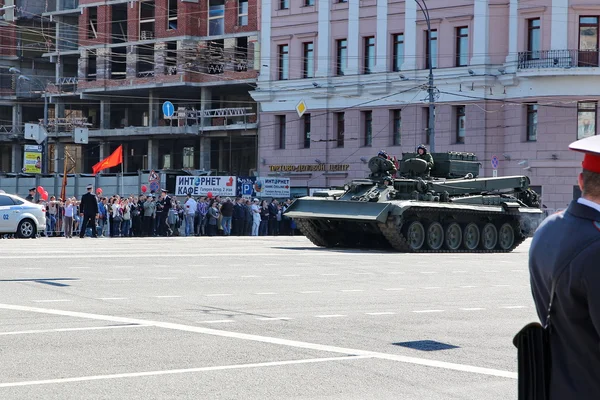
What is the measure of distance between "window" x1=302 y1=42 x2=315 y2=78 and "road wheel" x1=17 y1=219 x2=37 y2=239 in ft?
82.0

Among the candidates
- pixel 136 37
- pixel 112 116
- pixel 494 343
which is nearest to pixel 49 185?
pixel 136 37

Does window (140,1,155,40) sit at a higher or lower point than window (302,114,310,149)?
higher

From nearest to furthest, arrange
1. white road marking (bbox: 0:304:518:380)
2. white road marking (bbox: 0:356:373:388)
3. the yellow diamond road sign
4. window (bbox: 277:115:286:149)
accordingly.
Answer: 1. white road marking (bbox: 0:356:373:388)
2. white road marking (bbox: 0:304:518:380)
3. the yellow diamond road sign
4. window (bbox: 277:115:286:149)

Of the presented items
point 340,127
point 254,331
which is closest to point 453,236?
point 254,331

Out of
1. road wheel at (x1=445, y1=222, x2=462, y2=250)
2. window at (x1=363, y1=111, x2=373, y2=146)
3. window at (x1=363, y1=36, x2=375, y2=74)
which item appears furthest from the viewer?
window at (x1=363, y1=111, x2=373, y2=146)

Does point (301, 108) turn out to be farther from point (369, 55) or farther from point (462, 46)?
point (462, 46)

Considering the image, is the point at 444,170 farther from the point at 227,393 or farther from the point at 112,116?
the point at 112,116

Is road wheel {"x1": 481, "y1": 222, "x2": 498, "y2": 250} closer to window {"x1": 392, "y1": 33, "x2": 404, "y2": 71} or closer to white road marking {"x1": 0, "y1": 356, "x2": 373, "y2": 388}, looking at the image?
white road marking {"x1": 0, "y1": 356, "x2": 373, "y2": 388}

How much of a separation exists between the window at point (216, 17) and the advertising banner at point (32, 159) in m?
12.0

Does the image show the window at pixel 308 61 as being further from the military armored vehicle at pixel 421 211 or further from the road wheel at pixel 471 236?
the road wheel at pixel 471 236

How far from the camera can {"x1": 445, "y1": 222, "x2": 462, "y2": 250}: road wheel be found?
30438 millimetres

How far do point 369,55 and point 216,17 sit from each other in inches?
572

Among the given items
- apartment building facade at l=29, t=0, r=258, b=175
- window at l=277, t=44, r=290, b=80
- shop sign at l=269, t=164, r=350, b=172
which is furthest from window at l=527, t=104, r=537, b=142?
apartment building facade at l=29, t=0, r=258, b=175

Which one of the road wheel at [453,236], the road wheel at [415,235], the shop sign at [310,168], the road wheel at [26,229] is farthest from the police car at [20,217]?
the shop sign at [310,168]
